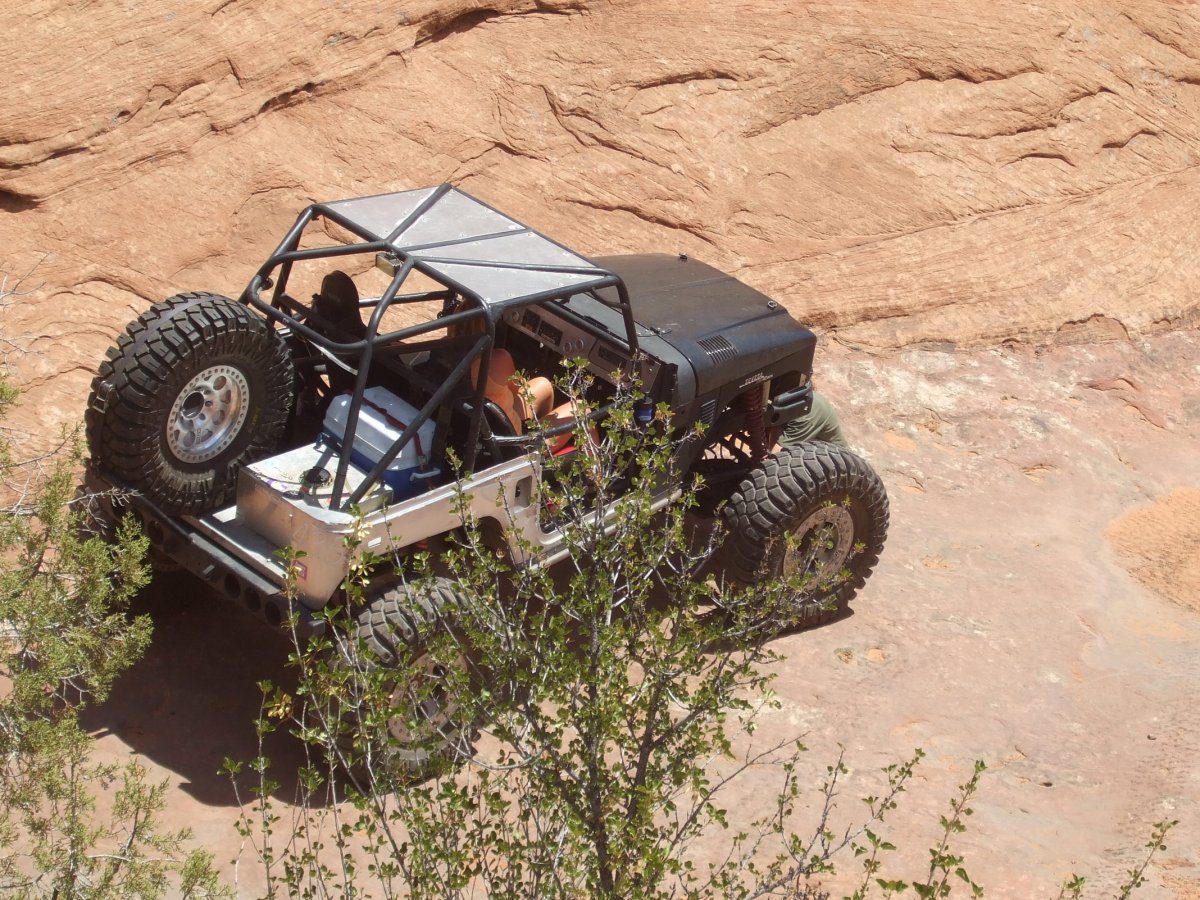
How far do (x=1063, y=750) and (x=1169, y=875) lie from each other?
0.90 meters

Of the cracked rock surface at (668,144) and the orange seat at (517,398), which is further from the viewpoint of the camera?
the cracked rock surface at (668,144)

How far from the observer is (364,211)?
20.9 ft

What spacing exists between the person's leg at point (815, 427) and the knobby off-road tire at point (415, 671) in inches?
104

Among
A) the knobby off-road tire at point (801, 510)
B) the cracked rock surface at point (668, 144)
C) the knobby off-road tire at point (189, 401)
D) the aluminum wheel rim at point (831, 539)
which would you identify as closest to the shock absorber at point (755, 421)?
the knobby off-road tire at point (801, 510)

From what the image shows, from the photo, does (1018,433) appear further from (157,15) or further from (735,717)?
(157,15)

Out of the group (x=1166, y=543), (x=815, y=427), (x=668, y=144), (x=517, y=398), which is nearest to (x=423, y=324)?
(x=517, y=398)

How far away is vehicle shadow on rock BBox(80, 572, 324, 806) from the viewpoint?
6.03 meters

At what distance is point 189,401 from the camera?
582 cm

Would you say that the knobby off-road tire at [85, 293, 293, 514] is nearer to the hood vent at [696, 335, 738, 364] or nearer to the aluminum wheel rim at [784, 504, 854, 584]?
the hood vent at [696, 335, 738, 364]

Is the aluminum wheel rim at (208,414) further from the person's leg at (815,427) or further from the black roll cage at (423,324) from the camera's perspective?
the person's leg at (815,427)

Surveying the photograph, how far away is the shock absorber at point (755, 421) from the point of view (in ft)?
24.6

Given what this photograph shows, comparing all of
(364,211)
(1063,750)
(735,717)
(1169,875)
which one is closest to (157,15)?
(364,211)

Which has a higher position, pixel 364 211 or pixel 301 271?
pixel 364 211

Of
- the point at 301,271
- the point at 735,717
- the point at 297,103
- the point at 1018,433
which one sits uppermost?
the point at 297,103
